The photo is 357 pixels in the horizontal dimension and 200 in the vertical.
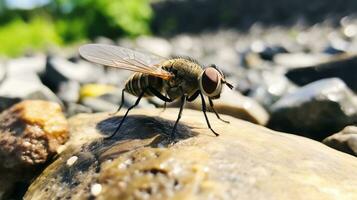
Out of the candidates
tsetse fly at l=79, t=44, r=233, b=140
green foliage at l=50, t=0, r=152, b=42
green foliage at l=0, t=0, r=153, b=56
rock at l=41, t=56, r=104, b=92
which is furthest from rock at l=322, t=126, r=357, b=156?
green foliage at l=50, t=0, r=152, b=42

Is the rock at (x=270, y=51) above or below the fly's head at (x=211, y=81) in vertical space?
below

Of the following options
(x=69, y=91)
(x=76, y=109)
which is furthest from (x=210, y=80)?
(x=69, y=91)

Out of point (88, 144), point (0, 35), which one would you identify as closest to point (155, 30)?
point (0, 35)

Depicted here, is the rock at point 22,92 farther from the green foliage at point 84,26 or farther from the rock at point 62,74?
the green foliage at point 84,26

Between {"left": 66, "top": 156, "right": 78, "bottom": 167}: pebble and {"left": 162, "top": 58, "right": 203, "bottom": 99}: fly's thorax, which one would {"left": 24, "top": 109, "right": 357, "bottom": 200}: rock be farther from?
{"left": 162, "top": 58, "right": 203, "bottom": 99}: fly's thorax

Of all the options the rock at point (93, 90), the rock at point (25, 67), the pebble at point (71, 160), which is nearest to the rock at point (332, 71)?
the rock at point (93, 90)

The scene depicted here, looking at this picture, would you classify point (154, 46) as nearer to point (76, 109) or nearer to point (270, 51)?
point (270, 51)

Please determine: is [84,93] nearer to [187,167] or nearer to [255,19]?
[187,167]

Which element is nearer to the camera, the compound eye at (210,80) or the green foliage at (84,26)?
the compound eye at (210,80)
